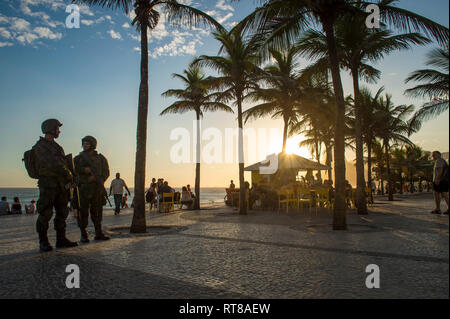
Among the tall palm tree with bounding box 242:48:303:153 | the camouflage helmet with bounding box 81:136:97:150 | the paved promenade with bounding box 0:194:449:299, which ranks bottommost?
the paved promenade with bounding box 0:194:449:299

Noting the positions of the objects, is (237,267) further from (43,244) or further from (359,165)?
(359,165)

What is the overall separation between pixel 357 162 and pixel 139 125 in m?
8.75

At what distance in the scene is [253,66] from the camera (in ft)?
50.0

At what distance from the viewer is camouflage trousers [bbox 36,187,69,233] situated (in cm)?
584

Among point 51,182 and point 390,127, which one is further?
point 390,127

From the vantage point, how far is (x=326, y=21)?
7906mm

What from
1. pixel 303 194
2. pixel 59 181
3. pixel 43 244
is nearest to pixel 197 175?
pixel 303 194

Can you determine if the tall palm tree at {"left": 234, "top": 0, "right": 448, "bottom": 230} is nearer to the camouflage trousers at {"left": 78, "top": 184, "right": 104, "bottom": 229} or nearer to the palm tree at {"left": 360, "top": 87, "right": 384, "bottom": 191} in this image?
the camouflage trousers at {"left": 78, "top": 184, "right": 104, "bottom": 229}

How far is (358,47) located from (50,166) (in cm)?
1077

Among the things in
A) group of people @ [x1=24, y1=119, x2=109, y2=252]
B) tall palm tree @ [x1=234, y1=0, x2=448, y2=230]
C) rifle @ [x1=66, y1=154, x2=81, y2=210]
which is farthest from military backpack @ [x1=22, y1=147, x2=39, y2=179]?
tall palm tree @ [x1=234, y1=0, x2=448, y2=230]

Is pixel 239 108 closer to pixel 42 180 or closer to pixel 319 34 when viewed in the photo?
pixel 319 34

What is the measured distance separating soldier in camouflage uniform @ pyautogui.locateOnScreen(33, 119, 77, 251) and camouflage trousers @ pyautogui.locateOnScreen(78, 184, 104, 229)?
23.1 inches
